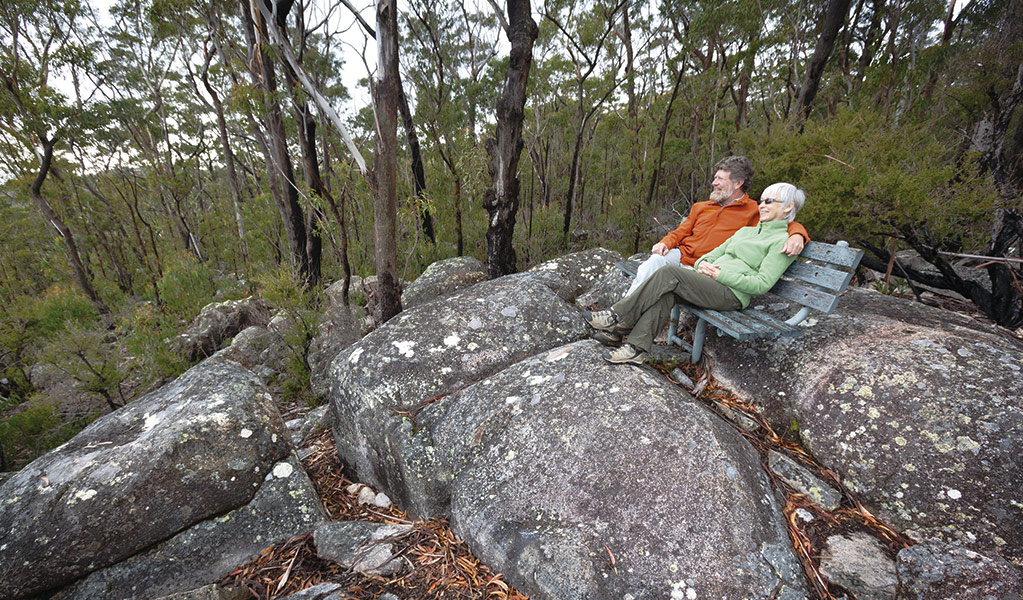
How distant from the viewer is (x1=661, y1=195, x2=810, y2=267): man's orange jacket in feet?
10.5

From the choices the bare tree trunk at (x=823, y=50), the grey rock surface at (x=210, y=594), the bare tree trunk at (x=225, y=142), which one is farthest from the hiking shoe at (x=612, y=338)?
the bare tree trunk at (x=225, y=142)

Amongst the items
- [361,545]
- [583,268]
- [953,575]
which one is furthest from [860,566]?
[583,268]

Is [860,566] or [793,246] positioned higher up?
[793,246]

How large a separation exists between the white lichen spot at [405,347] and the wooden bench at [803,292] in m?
2.05

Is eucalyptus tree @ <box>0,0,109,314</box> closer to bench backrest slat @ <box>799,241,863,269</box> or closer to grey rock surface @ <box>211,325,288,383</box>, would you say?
grey rock surface @ <box>211,325,288,383</box>

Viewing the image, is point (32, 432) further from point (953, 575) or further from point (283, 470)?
point (953, 575)

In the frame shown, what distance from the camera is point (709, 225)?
329 cm

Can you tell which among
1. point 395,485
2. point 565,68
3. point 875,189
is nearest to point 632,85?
point 565,68

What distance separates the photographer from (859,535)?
5.84ft

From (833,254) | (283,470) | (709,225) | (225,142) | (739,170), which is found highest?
(225,142)

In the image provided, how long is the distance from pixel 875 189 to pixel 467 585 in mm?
4815

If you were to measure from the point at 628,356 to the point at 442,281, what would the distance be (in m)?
3.97

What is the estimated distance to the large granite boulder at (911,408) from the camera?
172cm

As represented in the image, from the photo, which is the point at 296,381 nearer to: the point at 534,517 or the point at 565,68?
the point at 534,517
